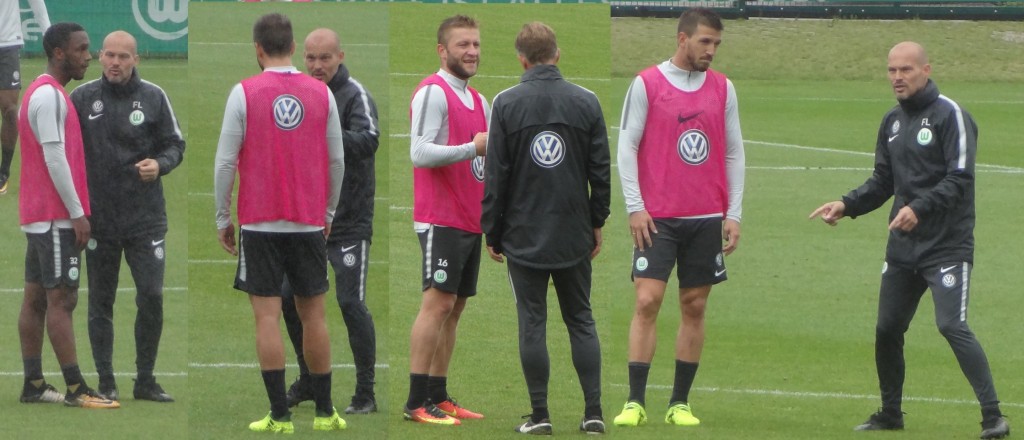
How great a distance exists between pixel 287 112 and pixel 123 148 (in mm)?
2236

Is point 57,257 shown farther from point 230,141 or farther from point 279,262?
point 230,141

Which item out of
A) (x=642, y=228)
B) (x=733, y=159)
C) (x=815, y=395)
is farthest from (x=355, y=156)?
(x=815, y=395)

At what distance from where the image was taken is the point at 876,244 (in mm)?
14203

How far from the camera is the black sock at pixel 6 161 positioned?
13.2 meters

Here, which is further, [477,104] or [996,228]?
[996,228]

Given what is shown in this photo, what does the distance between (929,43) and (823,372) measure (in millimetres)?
21529

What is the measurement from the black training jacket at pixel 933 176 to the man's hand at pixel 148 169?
12.0ft

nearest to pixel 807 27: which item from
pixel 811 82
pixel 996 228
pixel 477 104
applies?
pixel 811 82

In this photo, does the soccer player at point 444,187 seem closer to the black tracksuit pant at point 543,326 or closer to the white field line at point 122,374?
the black tracksuit pant at point 543,326

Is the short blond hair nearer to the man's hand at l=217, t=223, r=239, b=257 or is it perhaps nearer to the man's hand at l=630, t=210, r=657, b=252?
the man's hand at l=630, t=210, r=657, b=252

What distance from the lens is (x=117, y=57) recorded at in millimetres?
8469

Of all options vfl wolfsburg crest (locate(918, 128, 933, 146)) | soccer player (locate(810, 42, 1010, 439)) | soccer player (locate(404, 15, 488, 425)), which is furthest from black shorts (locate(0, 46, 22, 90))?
vfl wolfsburg crest (locate(918, 128, 933, 146))

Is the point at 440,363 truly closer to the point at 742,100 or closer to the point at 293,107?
the point at 293,107

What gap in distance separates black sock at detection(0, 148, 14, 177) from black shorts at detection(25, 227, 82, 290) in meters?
5.14
